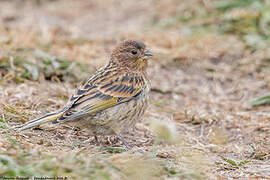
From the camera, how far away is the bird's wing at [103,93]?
192 inches

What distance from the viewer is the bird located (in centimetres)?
484

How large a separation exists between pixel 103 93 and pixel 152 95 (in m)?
2.40

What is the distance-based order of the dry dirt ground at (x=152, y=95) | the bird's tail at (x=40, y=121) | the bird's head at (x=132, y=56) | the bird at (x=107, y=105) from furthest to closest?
the bird's head at (x=132, y=56) → the bird at (x=107, y=105) → the bird's tail at (x=40, y=121) → the dry dirt ground at (x=152, y=95)

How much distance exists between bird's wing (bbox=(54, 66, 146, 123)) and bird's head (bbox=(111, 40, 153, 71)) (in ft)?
0.70

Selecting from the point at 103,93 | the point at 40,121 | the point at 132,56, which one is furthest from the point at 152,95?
the point at 40,121

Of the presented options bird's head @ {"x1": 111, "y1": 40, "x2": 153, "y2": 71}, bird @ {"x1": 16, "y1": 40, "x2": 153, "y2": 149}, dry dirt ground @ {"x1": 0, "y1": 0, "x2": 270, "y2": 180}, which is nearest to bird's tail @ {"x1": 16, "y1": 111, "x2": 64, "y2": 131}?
bird @ {"x1": 16, "y1": 40, "x2": 153, "y2": 149}

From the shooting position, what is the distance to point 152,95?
24.4 ft

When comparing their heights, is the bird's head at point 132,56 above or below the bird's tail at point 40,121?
above

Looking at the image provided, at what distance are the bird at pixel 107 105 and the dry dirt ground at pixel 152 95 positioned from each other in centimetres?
23

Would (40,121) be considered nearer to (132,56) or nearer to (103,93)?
(103,93)

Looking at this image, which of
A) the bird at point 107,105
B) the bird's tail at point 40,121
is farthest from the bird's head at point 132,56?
the bird's tail at point 40,121

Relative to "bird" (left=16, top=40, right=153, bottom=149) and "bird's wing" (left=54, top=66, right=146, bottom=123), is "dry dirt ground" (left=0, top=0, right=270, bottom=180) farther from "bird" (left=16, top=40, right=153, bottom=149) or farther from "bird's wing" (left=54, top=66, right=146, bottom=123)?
"bird's wing" (left=54, top=66, right=146, bottom=123)

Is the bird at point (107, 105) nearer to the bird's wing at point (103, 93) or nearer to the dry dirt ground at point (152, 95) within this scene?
the bird's wing at point (103, 93)

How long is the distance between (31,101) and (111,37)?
12.7 feet
